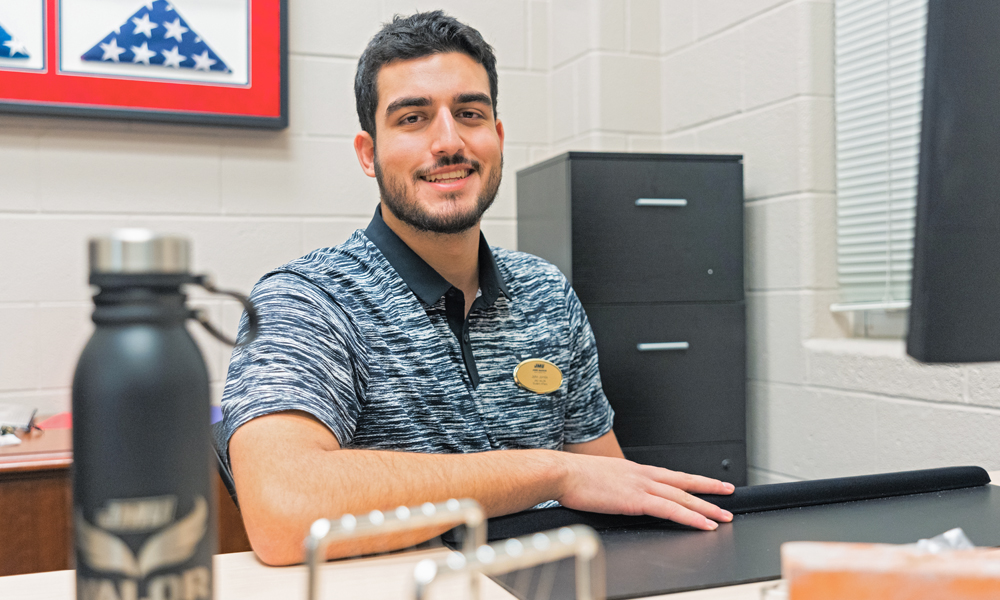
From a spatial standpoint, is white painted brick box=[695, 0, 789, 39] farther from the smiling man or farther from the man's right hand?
the man's right hand

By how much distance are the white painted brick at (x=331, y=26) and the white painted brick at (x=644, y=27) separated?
0.73 metres

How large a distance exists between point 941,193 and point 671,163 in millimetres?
1543

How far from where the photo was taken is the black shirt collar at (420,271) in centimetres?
129

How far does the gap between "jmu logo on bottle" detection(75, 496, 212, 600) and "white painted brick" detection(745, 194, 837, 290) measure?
1787mm

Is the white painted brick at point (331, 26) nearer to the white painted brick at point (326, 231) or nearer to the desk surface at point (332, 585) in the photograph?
the white painted brick at point (326, 231)

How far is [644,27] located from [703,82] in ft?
0.92

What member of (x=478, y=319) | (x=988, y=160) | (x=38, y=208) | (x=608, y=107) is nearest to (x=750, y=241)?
(x=608, y=107)

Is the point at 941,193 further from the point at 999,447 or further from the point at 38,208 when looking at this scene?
the point at 38,208

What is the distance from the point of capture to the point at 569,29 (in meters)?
2.42

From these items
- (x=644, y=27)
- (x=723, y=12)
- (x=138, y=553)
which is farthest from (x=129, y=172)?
(x=138, y=553)

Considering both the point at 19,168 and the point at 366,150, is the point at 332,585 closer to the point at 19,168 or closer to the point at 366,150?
the point at 366,150

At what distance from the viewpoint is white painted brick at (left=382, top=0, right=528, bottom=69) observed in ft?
7.80

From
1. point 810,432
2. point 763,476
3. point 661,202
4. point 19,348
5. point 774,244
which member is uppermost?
point 661,202

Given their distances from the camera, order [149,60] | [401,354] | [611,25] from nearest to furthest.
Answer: [401,354], [149,60], [611,25]
